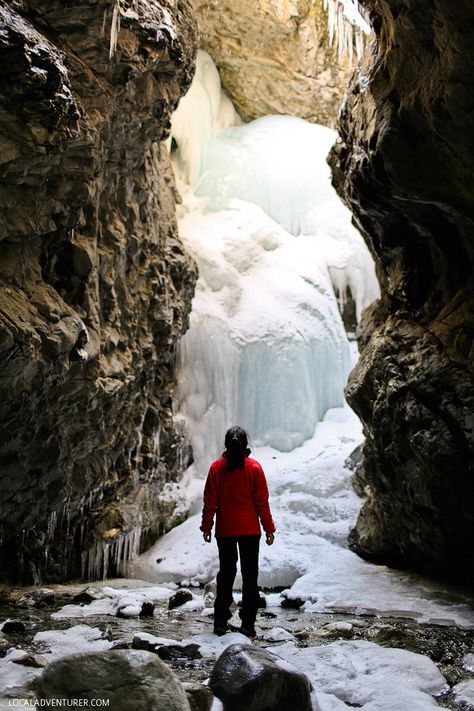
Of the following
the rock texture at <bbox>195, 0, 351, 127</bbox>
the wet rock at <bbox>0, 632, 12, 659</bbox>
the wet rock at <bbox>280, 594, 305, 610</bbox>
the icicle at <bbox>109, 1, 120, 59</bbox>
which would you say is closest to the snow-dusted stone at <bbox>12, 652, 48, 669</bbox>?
the wet rock at <bbox>0, 632, 12, 659</bbox>

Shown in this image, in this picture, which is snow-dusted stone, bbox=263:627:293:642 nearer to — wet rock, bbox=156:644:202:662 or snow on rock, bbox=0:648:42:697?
wet rock, bbox=156:644:202:662

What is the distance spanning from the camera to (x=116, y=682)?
2275 millimetres

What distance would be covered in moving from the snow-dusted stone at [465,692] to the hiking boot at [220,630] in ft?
5.00

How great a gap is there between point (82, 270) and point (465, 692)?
4547mm

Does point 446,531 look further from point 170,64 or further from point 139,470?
point 170,64

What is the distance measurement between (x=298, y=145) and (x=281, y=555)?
37.7 feet

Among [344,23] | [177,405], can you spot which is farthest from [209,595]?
[344,23]

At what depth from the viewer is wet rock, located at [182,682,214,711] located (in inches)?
97.2

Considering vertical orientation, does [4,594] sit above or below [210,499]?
below

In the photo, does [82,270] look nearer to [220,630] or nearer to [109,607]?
[109,607]

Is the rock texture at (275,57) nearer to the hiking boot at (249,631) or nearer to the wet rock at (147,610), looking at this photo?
the wet rock at (147,610)

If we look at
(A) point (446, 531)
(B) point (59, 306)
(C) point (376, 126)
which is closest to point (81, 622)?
(B) point (59, 306)

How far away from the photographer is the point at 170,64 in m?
6.63

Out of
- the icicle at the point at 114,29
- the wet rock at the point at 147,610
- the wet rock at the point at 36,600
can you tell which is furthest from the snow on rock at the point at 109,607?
the icicle at the point at 114,29
